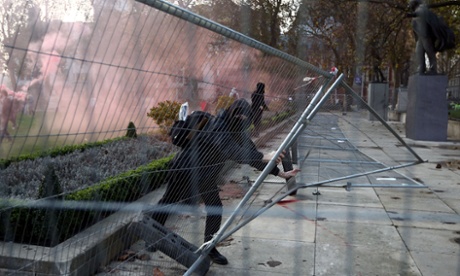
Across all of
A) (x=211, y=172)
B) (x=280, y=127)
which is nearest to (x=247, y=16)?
(x=280, y=127)

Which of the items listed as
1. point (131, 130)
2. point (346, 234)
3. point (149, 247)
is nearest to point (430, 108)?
point (346, 234)

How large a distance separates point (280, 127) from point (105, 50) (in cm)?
254

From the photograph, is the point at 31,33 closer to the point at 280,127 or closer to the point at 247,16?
the point at 280,127

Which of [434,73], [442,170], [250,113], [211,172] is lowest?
[211,172]

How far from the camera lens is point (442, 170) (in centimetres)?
877

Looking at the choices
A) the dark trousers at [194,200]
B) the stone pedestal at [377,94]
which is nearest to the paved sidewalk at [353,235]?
the dark trousers at [194,200]

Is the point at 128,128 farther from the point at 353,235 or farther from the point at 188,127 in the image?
the point at 353,235

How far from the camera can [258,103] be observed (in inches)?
136

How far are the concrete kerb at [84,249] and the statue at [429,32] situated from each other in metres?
10.4

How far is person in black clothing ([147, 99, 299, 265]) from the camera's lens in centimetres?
319

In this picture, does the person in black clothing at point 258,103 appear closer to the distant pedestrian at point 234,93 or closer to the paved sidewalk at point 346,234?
the distant pedestrian at point 234,93

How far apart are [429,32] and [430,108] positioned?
2149 mm

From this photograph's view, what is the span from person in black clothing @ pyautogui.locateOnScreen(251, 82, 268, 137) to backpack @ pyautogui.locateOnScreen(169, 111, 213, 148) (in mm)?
389

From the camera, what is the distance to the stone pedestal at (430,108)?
1323 cm
